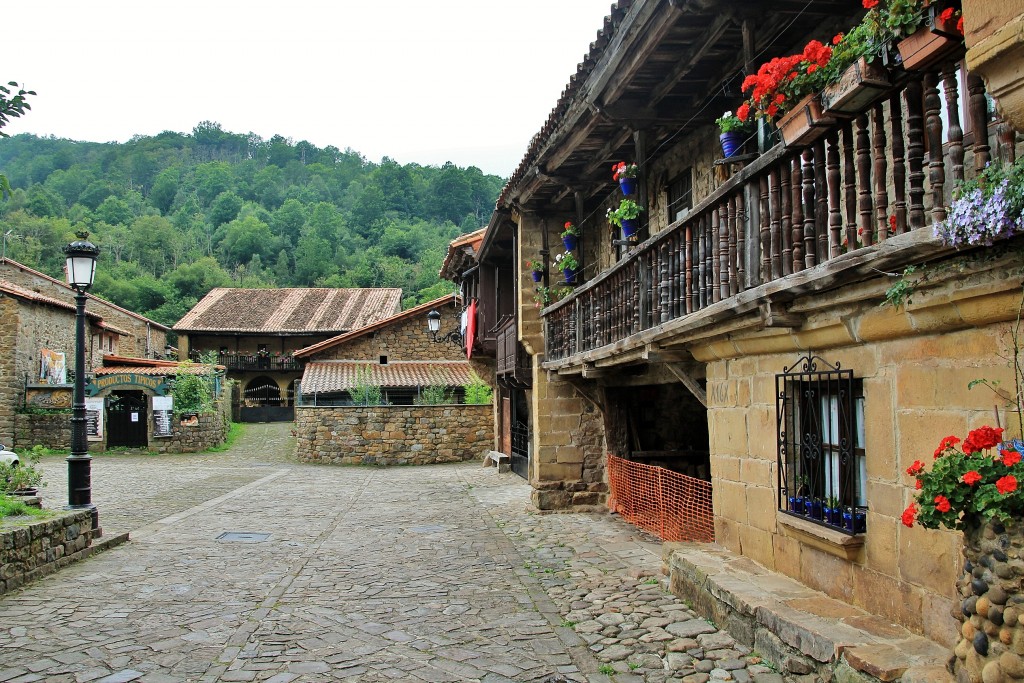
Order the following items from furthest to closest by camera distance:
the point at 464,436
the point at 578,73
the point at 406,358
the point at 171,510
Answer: the point at 406,358
the point at 464,436
the point at 171,510
the point at 578,73

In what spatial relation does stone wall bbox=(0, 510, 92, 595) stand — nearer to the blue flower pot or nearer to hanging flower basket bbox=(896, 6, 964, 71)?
the blue flower pot

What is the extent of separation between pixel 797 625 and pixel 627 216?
4838 millimetres

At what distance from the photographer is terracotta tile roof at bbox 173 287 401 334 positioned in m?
40.9

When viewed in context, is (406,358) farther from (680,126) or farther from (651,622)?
(651,622)

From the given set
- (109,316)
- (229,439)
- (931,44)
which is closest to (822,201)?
(931,44)

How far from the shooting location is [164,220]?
233ft

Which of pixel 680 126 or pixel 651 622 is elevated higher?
pixel 680 126

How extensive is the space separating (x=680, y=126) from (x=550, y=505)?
19.6 ft

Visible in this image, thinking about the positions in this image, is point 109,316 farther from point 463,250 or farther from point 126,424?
point 463,250

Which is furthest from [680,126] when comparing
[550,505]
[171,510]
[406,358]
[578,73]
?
[406,358]

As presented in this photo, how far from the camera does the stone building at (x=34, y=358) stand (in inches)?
939

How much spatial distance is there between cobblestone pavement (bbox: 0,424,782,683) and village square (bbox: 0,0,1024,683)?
4 centimetres

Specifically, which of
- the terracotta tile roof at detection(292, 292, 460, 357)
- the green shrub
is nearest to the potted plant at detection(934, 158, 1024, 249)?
the green shrub

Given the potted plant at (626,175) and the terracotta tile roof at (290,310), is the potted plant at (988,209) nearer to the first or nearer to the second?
the potted plant at (626,175)
